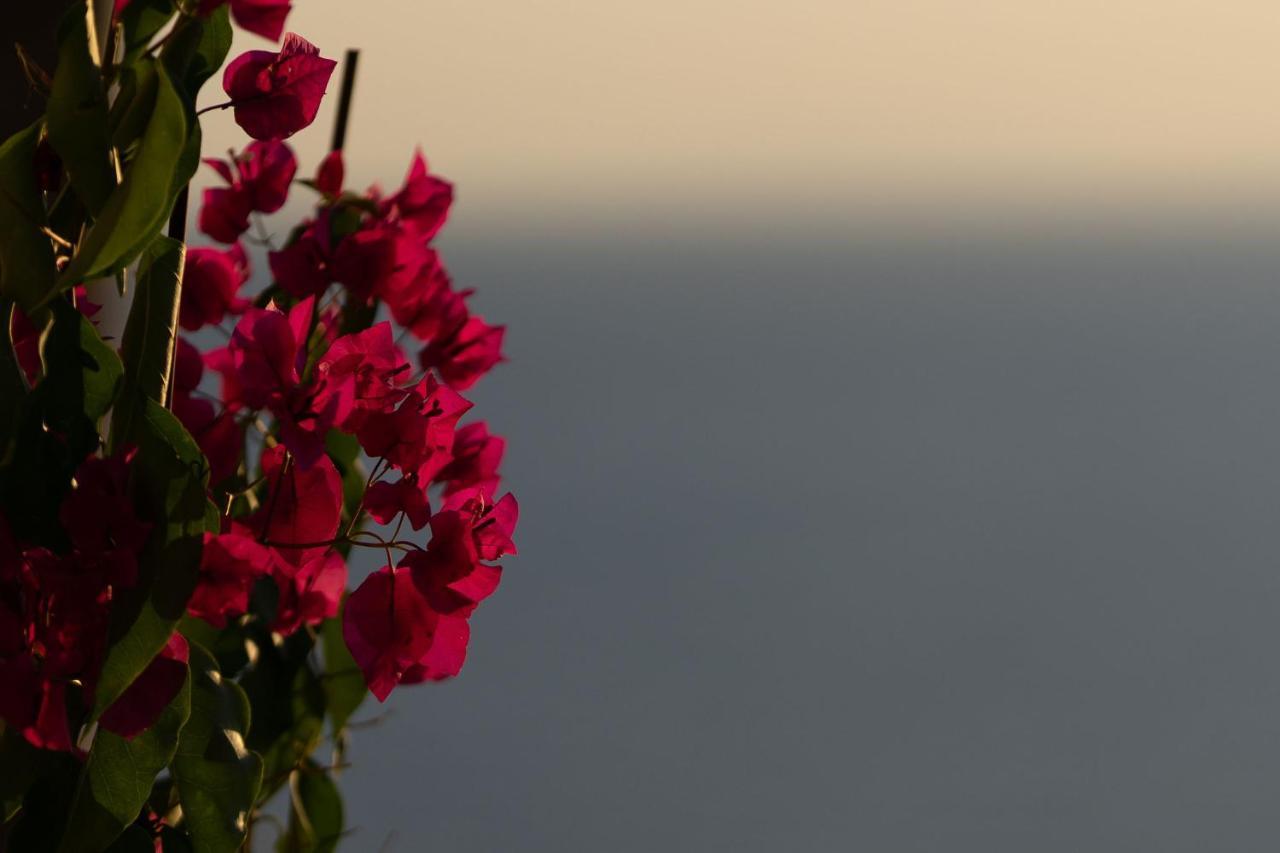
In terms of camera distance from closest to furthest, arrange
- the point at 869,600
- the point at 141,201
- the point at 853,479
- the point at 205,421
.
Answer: the point at 141,201 → the point at 205,421 → the point at 869,600 → the point at 853,479

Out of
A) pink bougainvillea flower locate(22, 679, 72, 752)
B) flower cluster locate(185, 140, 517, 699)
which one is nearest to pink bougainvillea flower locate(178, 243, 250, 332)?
flower cluster locate(185, 140, 517, 699)

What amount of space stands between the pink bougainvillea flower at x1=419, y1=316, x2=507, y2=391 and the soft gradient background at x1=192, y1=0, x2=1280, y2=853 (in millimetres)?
120

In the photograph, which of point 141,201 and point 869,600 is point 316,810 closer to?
point 141,201

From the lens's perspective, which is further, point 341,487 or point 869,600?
point 869,600

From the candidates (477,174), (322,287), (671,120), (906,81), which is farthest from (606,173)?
(322,287)

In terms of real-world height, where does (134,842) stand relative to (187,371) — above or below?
below

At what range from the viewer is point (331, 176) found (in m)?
0.64

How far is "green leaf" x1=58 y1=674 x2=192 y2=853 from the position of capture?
396mm

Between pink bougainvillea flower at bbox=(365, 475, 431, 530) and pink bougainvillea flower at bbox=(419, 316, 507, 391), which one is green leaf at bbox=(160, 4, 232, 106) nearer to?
pink bougainvillea flower at bbox=(365, 475, 431, 530)

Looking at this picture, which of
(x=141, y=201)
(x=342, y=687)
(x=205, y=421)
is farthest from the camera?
(x=342, y=687)

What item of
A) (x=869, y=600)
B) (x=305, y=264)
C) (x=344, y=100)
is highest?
(x=869, y=600)

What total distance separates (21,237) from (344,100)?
321mm

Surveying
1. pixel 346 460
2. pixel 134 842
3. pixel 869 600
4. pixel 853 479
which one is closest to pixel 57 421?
pixel 134 842

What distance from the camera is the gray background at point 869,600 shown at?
239cm
